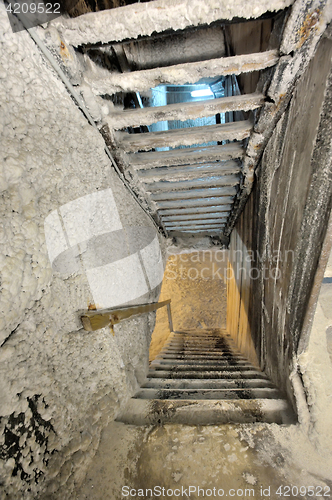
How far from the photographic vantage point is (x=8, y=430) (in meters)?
0.90

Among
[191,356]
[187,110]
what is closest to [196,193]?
[187,110]

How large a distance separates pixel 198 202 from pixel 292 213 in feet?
5.60

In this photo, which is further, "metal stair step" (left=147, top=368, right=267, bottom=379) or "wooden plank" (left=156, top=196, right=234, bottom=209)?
"wooden plank" (left=156, top=196, right=234, bottom=209)

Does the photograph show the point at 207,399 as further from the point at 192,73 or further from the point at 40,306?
the point at 192,73

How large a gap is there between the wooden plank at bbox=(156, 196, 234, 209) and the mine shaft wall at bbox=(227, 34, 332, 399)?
62cm

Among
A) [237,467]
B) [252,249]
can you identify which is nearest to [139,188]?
[252,249]

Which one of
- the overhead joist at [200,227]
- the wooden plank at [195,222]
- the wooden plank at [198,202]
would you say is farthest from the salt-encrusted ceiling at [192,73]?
the overhead joist at [200,227]

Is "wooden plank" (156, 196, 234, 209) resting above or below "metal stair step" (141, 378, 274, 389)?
above

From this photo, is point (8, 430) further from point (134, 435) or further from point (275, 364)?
point (275, 364)

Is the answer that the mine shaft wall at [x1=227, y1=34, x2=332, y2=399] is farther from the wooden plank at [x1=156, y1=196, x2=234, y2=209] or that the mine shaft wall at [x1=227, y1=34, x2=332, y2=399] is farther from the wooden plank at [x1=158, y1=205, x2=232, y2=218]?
the wooden plank at [x1=158, y1=205, x2=232, y2=218]

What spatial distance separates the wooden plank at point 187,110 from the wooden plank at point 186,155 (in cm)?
47

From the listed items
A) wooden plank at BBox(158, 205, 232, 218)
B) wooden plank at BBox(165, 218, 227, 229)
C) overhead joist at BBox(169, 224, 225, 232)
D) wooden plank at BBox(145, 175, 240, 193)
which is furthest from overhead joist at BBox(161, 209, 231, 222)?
wooden plank at BBox(145, 175, 240, 193)

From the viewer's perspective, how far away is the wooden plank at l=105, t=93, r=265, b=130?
54.5 inches

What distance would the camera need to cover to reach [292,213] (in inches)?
56.0
